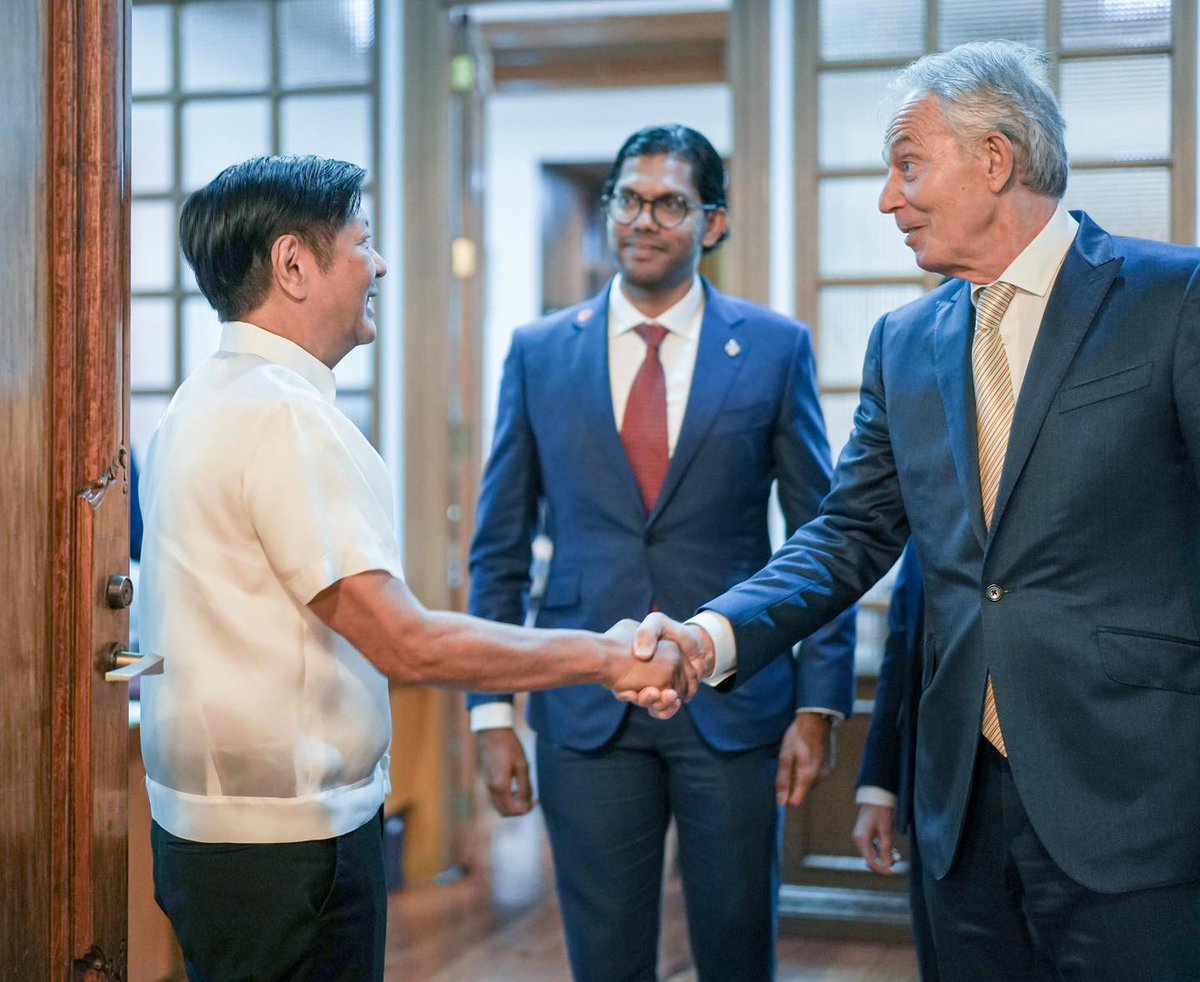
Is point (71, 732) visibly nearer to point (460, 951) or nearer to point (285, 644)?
point (285, 644)

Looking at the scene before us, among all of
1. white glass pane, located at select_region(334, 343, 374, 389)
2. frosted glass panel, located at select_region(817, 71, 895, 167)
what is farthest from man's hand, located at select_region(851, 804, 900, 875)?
white glass pane, located at select_region(334, 343, 374, 389)

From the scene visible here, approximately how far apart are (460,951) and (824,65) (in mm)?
2440

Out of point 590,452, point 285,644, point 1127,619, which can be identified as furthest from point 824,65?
point 285,644

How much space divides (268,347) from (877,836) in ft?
3.82

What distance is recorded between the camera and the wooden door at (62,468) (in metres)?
1.49

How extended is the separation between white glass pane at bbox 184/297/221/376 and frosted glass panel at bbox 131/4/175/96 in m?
0.63

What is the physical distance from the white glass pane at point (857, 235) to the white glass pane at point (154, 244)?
1.90m

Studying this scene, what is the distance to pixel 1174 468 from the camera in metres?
1.53

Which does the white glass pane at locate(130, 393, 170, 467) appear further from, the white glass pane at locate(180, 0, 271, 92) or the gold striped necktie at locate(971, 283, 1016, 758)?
the gold striped necktie at locate(971, 283, 1016, 758)

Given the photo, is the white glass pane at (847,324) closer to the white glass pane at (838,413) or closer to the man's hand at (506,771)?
the white glass pane at (838,413)

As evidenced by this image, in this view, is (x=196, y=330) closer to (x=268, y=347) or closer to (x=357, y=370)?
(x=357, y=370)

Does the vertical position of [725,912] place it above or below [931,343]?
below

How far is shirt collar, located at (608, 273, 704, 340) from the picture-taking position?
2.23 meters

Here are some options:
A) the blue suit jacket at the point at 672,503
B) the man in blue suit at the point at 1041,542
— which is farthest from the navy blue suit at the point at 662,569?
the man in blue suit at the point at 1041,542
